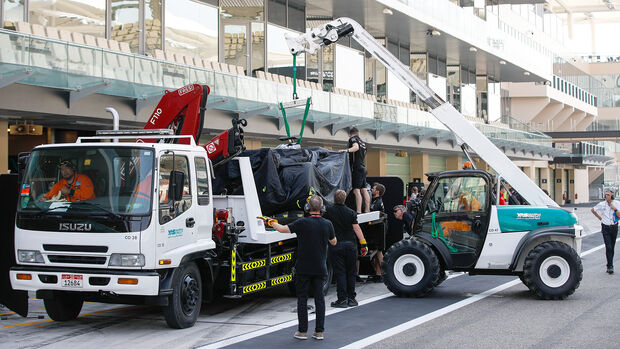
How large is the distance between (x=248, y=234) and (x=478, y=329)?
3.63m

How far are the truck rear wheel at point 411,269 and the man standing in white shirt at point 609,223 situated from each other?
18.4 ft

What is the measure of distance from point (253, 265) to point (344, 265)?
1.55 meters

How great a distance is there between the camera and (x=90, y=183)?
987cm

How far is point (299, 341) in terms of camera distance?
941cm

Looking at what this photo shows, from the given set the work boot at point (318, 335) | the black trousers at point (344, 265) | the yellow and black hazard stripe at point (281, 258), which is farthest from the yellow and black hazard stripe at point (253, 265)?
the work boot at point (318, 335)

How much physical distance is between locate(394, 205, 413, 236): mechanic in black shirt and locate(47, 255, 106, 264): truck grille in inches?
303

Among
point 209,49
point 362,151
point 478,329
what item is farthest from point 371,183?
point 209,49

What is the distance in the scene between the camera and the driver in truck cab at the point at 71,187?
9.84 m

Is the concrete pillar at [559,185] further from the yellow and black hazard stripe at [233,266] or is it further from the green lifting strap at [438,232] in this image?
the yellow and black hazard stripe at [233,266]

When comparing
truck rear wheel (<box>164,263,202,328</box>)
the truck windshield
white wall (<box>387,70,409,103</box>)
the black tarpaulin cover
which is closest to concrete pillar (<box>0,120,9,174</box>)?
the black tarpaulin cover

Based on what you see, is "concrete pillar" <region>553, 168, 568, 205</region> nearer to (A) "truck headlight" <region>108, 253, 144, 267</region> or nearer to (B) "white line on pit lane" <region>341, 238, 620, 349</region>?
(B) "white line on pit lane" <region>341, 238, 620, 349</region>

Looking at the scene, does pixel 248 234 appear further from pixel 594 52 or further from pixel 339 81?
pixel 594 52

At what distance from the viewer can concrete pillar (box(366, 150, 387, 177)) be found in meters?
38.2

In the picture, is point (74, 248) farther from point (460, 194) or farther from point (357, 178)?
point (460, 194)
